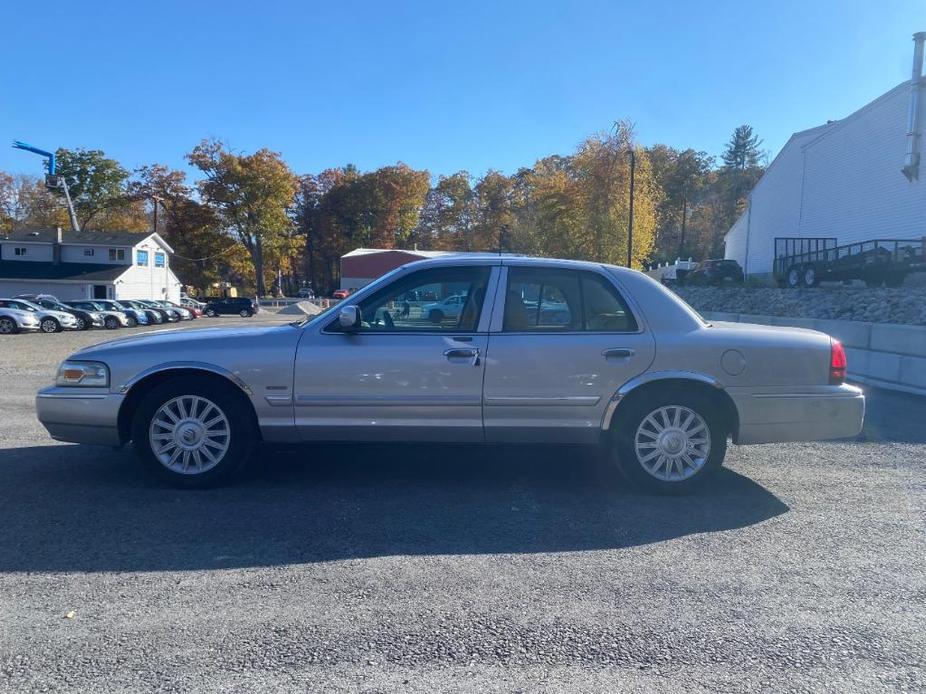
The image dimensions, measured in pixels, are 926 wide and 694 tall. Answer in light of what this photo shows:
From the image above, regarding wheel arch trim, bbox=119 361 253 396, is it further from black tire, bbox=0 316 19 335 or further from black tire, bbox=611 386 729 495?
black tire, bbox=0 316 19 335

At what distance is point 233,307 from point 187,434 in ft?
166

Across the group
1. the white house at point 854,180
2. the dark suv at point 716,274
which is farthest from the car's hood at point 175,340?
the dark suv at point 716,274

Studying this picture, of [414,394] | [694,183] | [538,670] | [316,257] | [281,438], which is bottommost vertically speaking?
[538,670]

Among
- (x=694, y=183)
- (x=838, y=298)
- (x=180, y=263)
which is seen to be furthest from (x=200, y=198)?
A: (x=838, y=298)

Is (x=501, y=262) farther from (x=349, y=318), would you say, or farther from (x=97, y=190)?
(x=97, y=190)

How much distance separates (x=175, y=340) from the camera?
497 centimetres

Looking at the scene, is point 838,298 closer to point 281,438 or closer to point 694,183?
point 281,438

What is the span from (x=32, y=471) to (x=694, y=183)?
277ft

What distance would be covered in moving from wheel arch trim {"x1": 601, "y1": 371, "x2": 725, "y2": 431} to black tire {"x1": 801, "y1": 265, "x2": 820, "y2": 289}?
66.3 feet

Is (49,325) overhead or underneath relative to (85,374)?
underneath

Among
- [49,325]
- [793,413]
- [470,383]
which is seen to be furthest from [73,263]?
[793,413]

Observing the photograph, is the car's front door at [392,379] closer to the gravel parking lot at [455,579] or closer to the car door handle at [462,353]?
the car door handle at [462,353]

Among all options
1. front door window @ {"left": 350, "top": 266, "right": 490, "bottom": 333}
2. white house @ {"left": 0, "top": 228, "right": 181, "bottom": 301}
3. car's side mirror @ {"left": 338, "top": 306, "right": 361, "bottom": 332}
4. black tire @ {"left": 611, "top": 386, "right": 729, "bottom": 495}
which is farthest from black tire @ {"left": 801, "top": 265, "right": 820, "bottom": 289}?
white house @ {"left": 0, "top": 228, "right": 181, "bottom": 301}

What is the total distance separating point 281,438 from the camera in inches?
195
